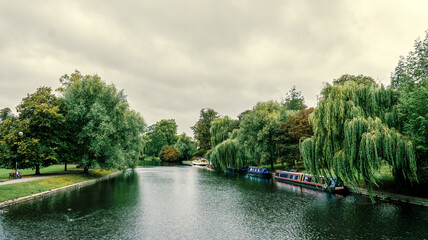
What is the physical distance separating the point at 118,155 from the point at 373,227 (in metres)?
31.5

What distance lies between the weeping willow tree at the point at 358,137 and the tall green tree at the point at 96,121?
26.6 m

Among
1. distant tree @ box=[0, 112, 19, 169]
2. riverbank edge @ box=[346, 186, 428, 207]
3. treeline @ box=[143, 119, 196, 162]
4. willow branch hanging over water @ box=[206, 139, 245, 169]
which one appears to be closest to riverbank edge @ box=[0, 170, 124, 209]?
distant tree @ box=[0, 112, 19, 169]

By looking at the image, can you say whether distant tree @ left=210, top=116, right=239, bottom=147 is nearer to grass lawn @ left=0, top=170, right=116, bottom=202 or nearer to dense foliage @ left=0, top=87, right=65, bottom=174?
grass lawn @ left=0, top=170, right=116, bottom=202

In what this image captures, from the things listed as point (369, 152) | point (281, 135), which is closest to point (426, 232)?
point (369, 152)

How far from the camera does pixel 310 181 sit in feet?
99.7

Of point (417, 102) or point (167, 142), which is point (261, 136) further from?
point (167, 142)

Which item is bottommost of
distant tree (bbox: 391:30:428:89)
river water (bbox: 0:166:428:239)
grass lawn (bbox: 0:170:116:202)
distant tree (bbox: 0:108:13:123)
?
river water (bbox: 0:166:428:239)

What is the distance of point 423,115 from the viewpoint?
17.0 metres

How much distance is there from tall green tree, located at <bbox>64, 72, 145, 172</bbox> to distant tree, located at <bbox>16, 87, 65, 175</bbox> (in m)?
2.58

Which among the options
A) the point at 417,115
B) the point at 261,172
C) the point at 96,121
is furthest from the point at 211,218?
the point at 261,172

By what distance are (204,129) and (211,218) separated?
231 feet

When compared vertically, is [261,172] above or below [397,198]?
above

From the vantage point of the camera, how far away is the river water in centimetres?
1421

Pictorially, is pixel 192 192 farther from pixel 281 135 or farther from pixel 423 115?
pixel 423 115
